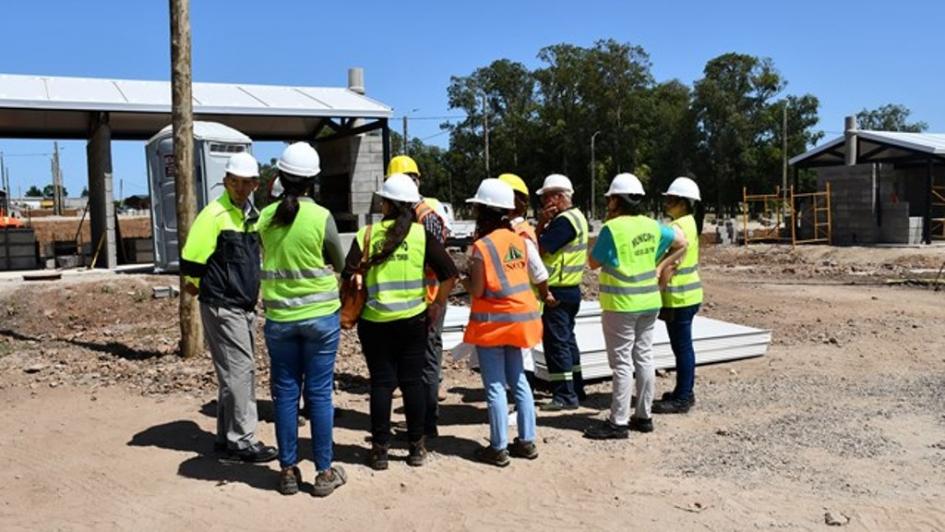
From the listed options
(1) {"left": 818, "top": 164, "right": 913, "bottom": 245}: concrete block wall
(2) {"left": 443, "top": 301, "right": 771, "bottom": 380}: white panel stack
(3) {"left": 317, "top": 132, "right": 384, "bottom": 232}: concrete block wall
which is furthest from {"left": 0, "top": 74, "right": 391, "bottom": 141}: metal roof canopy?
→ (1) {"left": 818, "top": 164, "right": 913, "bottom": 245}: concrete block wall

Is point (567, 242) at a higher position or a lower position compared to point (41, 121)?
lower

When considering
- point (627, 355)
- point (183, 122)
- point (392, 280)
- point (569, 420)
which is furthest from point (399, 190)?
point (183, 122)

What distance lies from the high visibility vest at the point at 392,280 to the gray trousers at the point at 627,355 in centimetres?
149

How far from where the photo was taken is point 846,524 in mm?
3916

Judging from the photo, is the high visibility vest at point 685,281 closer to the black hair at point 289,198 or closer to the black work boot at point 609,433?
the black work boot at point 609,433

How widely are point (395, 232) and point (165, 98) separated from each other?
14.3 meters

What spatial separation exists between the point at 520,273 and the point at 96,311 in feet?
27.5

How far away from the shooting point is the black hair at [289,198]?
422cm

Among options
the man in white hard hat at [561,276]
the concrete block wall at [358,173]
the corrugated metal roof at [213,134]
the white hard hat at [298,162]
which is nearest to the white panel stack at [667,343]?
the man in white hard hat at [561,276]

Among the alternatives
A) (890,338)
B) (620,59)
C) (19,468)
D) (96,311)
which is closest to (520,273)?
(19,468)

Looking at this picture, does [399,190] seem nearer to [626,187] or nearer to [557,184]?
[626,187]

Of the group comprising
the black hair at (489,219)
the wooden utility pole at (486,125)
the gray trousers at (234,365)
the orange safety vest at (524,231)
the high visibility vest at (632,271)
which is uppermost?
the wooden utility pole at (486,125)

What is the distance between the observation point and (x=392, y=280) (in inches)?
179

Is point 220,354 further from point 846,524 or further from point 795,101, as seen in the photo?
point 795,101
